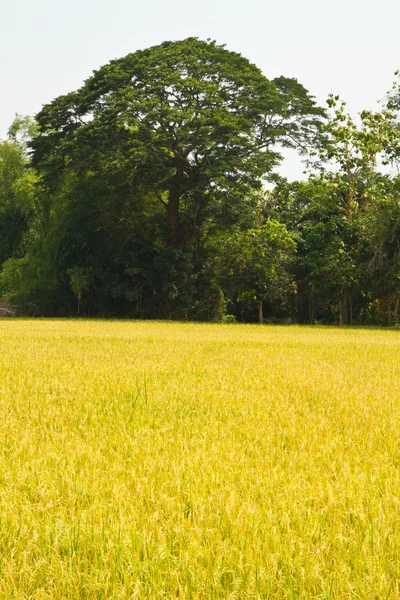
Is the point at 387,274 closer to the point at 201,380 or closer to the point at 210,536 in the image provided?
the point at 201,380

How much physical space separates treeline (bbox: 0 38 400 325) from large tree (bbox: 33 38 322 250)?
0.08m

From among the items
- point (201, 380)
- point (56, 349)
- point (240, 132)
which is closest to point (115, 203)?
point (240, 132)

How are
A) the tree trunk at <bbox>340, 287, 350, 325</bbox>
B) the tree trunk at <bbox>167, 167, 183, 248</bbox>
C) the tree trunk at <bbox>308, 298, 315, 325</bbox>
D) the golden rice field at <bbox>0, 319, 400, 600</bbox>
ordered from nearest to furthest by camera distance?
the golden rice field at <bbox>0, 319, 400, 600</bbox>, the tree trunk at <bbox>167, 167, 183, 248</bbox>, the tree trunk at <bbox>340, 287, 350, 325</bbox>, the tree trunk at <bbox>308, 298, 315, 325</bbox>

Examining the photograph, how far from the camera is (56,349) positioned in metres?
12.2

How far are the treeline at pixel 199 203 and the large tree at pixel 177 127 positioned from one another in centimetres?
8

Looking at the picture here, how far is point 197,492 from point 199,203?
97.7 feet

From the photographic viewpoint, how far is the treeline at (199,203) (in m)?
28.3

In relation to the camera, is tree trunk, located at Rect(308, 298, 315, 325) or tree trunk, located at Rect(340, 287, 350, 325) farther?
tree trunk, located at Rect(308, 298, 315, 325)

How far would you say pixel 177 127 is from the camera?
27.5m

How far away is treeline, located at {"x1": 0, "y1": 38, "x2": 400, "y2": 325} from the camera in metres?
28.3

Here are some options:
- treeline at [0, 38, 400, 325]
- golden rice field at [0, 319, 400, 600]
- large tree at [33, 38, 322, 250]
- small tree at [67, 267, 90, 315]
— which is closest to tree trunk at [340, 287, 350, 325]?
treeline at [0, 38, 400, 325]

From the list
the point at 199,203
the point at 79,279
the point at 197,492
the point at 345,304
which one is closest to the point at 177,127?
the point at 199,203

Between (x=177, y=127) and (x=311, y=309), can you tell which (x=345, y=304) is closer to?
(x=311, y=309)

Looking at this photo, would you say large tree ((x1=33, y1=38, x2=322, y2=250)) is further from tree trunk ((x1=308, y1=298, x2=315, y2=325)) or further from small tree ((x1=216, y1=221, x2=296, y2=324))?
tree trunk ((x1=308, y1=298, x2=315, y2=325))
